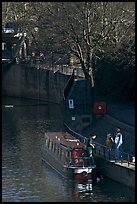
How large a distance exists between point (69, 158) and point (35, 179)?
234 cm

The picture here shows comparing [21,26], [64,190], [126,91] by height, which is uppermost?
[21,26]

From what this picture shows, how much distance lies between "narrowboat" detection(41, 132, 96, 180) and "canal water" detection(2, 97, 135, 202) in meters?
0.49

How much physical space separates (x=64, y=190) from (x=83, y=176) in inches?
89.4

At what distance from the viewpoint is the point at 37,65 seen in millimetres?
95188

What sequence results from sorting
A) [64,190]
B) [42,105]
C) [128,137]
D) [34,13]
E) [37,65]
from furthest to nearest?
1. [37,65]
2. [42,105]
3. [34,13]
4. [128,137]
5. [64,190]

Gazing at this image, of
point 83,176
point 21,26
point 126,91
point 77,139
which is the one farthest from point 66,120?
point 21,26

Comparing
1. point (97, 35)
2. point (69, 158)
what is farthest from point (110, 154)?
point (97, 35)

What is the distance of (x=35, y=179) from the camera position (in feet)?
156

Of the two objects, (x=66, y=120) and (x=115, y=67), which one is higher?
(x=115, y=67)

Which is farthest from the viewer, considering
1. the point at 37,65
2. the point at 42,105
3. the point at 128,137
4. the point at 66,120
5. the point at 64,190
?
the point at 37,65

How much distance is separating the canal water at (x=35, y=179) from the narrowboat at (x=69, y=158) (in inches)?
19.4

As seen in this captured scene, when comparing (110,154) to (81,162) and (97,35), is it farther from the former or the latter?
(97,35)

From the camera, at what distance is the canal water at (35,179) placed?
42938 mm

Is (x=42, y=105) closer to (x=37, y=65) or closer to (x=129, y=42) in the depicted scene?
(x=37, y=65)
